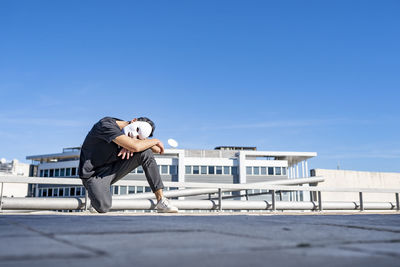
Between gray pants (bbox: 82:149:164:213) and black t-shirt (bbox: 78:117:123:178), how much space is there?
0.29ft

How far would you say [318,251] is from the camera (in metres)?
1.29

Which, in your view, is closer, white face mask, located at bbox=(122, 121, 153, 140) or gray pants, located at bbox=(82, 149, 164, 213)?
white face mask, located at bbox=(122, 121, 153, 140)

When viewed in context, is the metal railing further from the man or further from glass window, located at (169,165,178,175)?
glass window, located at (169,165,178,175)

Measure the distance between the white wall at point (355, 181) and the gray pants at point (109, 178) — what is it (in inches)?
790

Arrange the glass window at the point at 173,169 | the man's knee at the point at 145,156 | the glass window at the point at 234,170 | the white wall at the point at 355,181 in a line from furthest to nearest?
the glass window at the point at 234,170 < the glass window at the point at 173,169 < the white wall at the point at 355,181 < the man's knee at the point at 145,156

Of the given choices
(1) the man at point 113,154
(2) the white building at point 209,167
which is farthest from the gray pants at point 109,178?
(2) the white building at point 209,167

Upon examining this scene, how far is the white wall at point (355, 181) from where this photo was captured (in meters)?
25.5

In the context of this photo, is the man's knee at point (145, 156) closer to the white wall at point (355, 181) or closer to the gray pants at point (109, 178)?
the gray pants at point (109, 178)

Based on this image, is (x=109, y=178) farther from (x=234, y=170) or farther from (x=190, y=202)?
(x=234, y=170)

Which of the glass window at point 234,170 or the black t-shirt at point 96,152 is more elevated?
the glass window at point 234,170

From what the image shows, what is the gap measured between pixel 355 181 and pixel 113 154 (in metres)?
28.0

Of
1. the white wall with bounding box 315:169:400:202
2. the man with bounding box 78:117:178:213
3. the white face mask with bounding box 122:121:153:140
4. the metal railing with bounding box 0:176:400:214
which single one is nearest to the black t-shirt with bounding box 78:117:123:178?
the man with bounding box 78:117:178:213

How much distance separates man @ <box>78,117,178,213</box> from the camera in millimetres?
4508

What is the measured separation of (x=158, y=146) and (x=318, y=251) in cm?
379
